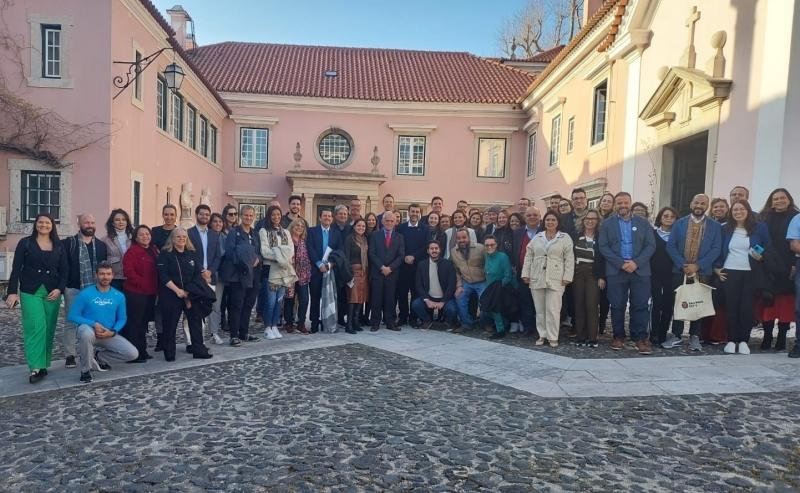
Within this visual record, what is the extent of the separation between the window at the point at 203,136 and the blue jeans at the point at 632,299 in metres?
16.3

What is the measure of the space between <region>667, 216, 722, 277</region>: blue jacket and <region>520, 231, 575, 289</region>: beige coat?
123cm

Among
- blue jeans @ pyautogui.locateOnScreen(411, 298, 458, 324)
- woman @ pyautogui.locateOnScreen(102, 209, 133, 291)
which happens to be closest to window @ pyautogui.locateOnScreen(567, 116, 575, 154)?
blue jeans @ pyautogui.locateOnScreen(411, 298, 458, 324)

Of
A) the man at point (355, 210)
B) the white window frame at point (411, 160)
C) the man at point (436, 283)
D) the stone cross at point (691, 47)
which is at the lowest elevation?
the man at point (436, 283)

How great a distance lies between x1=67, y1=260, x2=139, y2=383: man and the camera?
545 centimetres

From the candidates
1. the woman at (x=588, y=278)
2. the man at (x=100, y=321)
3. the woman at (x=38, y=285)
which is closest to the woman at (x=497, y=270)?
the woman at (x=588, y=278)

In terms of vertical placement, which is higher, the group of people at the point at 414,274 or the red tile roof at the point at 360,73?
the red tile roof at the point at 360,73

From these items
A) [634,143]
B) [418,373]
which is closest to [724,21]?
[634,143]

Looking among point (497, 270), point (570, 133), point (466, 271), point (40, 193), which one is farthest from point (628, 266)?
point (570, 133)

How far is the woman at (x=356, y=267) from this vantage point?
8008 millimetres

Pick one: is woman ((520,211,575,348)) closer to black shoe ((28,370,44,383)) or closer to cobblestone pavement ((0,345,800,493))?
cobblestone pavement ((0,345,800,493))

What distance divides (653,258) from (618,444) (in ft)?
12.4

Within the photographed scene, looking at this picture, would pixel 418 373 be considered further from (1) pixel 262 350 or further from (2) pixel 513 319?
(2) pixel 513 319

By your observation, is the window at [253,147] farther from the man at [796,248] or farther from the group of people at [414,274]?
the man at [796,248]

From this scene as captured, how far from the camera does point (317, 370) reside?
5.91m
